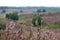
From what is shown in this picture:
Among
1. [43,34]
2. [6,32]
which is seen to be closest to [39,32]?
[43,34]

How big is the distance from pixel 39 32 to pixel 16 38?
0.43m

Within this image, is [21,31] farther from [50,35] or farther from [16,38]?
[50,35]

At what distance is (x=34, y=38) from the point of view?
3238mm

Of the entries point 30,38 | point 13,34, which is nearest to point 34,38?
point 30,38

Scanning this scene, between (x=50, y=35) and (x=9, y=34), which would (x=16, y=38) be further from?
(x=50, y=35)

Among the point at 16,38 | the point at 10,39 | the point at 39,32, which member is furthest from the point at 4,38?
the point at 39,32

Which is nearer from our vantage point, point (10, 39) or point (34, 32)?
point (10, 39)

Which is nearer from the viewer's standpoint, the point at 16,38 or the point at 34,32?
the point at 16,38

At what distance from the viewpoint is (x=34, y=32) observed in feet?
11.4

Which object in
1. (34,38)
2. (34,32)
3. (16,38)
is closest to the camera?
(16,38)

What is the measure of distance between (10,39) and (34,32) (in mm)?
435

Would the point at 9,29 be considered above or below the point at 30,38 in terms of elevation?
above

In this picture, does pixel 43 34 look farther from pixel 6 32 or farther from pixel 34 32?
pixel 6 32

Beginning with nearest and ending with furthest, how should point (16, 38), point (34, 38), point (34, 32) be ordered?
point (16, 38), point (34, 38), point (34, 32)
